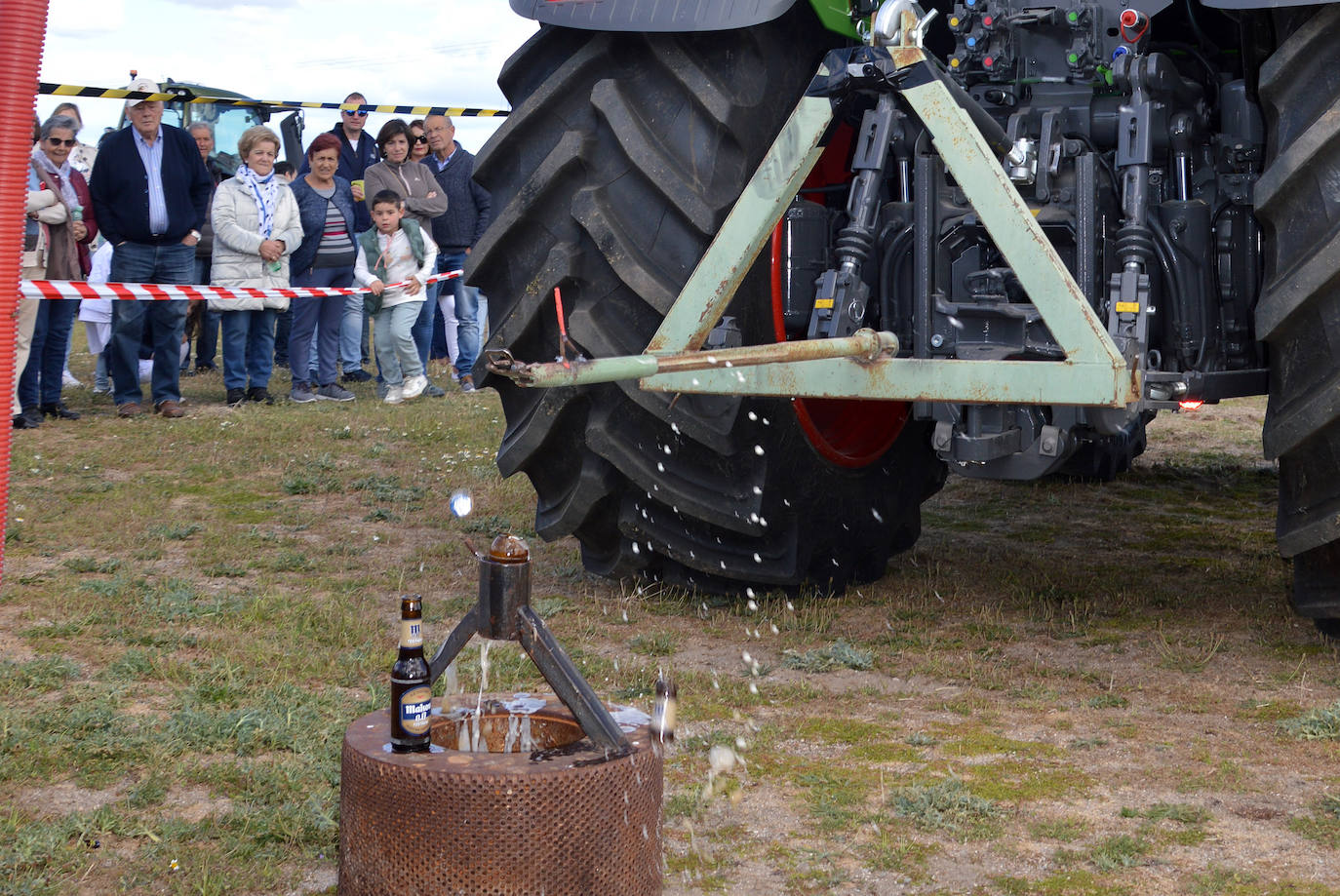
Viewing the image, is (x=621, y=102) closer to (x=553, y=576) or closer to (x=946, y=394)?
(x=946, y=394)

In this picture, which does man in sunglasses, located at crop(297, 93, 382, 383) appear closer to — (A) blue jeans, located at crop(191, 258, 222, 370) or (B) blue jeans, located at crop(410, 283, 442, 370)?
(B) blue jeans, located at crop(410, 283, 442, 370)

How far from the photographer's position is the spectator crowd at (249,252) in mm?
9977

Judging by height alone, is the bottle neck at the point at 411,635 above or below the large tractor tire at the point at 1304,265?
below

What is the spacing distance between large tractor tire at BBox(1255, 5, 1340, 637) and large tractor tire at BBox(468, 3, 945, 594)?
4.47 ft

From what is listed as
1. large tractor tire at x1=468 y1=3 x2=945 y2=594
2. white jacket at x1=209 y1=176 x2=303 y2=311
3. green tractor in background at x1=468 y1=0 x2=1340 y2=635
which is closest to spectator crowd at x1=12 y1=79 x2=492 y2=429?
white jacket at x1=209 y1=176 x2=303 y2=311

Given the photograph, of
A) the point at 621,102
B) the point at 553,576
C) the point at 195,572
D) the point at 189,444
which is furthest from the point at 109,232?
the point at 621,102

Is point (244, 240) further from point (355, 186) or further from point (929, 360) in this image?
point (929, 360)

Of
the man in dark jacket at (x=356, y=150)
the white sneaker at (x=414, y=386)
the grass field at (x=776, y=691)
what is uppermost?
the man in dark jacket at (x=356, y=150)

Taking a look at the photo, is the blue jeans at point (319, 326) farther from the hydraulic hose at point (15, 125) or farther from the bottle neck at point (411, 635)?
the hydraulic hose at point (15, 125)

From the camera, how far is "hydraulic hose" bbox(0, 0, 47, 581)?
7.73 feet

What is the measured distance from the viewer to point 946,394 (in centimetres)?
391

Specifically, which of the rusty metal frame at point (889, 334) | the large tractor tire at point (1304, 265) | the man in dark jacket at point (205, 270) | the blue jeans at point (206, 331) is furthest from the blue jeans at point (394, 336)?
the large tractor tire at point (1304, 265)

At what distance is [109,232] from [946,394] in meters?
7.67

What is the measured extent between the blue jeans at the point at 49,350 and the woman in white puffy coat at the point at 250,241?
3.51 feet
